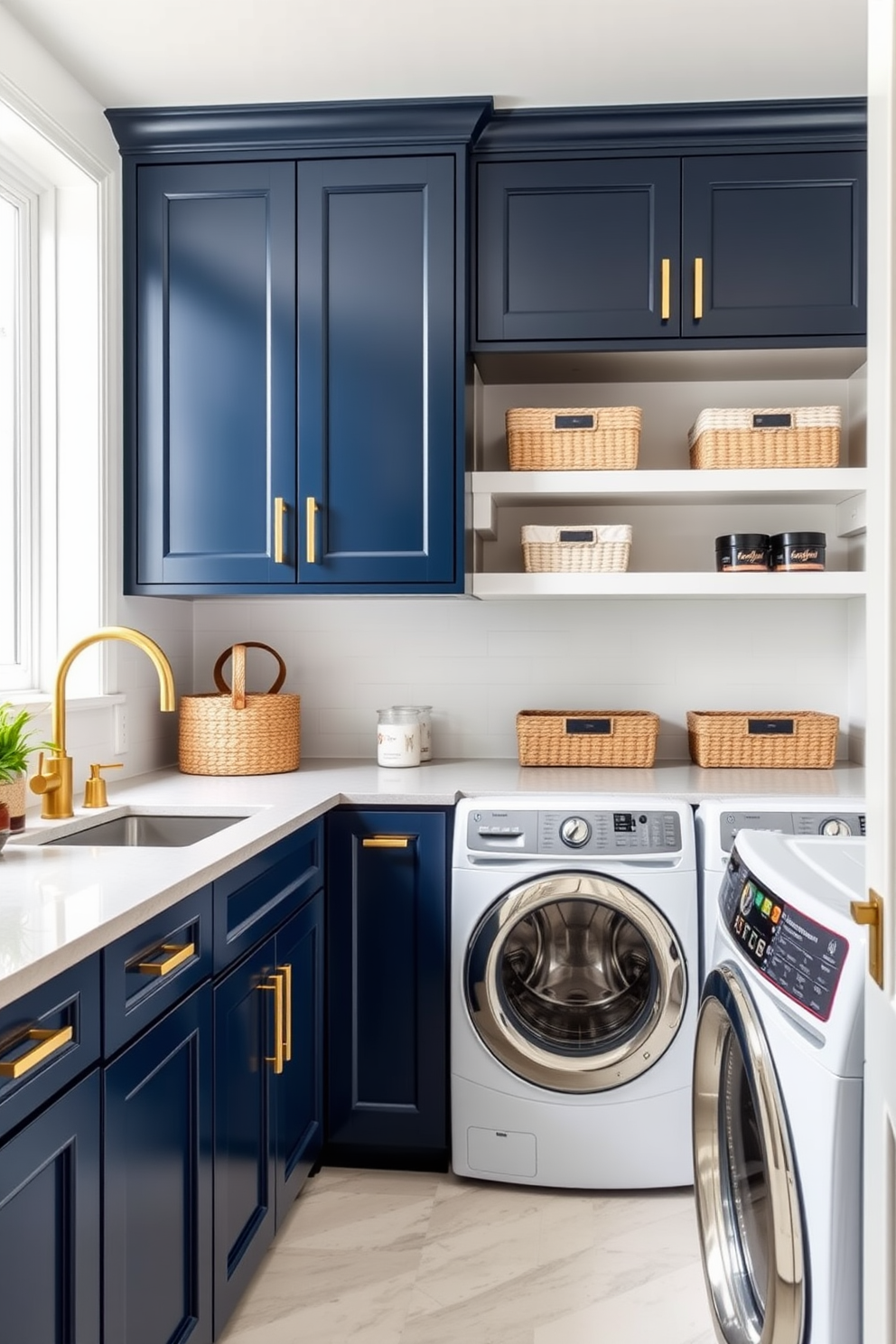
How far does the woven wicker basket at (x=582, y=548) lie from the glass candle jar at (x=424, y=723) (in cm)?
52

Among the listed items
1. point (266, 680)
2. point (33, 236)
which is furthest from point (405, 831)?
point (33, 236)

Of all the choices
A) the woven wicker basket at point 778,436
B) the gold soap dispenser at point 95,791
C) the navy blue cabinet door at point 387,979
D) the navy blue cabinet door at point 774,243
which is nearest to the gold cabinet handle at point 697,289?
the navy blue cabinet door at point 774,243

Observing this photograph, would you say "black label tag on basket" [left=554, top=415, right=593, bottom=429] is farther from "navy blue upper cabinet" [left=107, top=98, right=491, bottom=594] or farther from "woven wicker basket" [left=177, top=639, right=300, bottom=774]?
"woven wicker basket" [left=177, top=639, right=300, bottom=774]

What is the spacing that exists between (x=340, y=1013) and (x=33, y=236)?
2024 mm

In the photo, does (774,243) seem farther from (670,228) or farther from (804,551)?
(804,551)

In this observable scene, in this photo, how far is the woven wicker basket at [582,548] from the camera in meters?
2.76

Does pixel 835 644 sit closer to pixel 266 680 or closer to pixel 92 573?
pixel 266 680

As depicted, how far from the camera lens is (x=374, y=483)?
105 inches

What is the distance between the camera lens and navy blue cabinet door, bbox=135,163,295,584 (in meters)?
2.68

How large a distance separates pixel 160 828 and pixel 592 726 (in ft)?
3.88

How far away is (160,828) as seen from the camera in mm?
2285

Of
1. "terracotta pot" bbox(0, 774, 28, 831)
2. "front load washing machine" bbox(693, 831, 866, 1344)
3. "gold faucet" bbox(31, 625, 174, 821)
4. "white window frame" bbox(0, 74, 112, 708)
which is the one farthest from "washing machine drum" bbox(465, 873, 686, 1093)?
"white window frame" bbox(0, 74, 112, 708)

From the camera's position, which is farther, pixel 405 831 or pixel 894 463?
pixel 405 831

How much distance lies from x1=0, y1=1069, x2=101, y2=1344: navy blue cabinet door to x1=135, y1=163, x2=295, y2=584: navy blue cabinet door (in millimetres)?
1645
